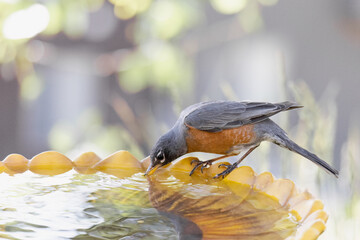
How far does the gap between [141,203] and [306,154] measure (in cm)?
85

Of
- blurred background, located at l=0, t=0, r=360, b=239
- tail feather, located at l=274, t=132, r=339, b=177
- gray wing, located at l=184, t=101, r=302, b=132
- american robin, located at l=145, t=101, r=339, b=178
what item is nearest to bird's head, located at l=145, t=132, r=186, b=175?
american robin, located at l=145, t=101, r=339, b=178

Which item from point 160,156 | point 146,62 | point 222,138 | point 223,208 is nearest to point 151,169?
point 160,156

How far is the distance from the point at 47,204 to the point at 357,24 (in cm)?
604

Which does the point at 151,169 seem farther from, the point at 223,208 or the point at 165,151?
the point at 223,208

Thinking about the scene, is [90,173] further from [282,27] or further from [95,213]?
[282,27]

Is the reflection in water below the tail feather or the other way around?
below

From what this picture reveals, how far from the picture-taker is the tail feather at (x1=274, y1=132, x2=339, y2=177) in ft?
7.38

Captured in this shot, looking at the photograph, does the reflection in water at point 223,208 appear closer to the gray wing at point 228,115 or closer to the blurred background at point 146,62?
the gray wing at point 228,115

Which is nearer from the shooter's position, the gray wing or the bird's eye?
the bird's eye

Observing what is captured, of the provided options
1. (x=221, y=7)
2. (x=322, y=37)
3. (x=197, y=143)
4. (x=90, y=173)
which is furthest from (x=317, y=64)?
(x=90, y=173)

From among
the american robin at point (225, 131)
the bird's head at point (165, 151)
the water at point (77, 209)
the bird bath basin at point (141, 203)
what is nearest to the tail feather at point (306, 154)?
the american robin at point (225, 131)

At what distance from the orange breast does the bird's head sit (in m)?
0.08

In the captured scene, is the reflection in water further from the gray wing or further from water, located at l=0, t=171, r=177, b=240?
the gray wing

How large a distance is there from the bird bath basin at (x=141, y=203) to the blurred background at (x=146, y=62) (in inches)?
47.8
